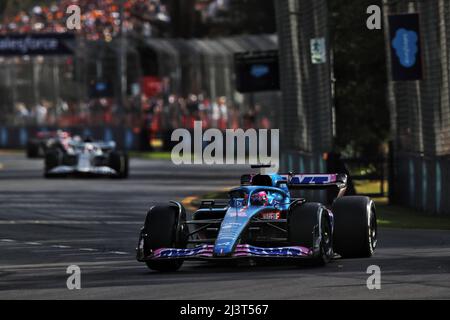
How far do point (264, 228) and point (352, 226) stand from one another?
978 millimetres

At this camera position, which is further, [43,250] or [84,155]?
[84,155]

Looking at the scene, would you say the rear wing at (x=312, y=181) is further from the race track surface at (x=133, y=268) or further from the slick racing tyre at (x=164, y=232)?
the slick racing tyre at (x=164, y=232)

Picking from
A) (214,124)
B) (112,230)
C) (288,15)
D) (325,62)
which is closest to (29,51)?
(214,124)

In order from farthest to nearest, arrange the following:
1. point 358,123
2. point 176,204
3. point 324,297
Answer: point 358,123
point 176,204
point 324,297

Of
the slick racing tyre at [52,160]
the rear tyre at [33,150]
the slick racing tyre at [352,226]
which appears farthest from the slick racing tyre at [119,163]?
the slick racing tyre at [352,226]

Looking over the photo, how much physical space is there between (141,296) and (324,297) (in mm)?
1648

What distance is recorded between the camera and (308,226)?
16.3 meters

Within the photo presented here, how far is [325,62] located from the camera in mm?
30766

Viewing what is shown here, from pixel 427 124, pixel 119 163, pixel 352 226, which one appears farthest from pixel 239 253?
pixel 119 163

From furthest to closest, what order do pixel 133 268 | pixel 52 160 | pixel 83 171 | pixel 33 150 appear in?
1. pixel 33 150
2. pixel 52 160
3. pixel 83 171
4. pixel 133 268

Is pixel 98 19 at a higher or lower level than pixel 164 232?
higher

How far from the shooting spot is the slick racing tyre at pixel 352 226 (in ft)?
56.1

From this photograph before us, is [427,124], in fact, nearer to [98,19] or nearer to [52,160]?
[52,160]

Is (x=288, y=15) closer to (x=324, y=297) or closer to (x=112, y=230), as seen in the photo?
(x=112, y=230)
